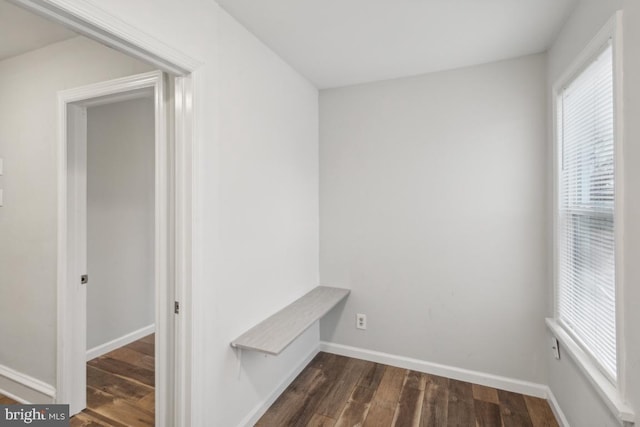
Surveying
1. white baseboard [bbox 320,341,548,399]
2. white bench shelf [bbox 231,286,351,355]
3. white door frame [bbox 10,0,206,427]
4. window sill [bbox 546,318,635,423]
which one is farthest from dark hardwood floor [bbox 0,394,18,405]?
window sill [bbox 546,318,635,423]

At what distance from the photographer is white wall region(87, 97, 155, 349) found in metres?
2.87

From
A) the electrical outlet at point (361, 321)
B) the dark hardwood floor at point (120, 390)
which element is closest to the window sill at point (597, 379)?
the electrical outlet at point (361, 321)

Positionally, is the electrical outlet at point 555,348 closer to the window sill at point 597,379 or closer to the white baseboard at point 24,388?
the window sill at point 597,379

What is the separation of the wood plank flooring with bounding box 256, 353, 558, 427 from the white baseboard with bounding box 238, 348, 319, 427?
3cm

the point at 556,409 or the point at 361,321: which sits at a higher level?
the point at 361,321

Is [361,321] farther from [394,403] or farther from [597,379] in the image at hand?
[597,379]

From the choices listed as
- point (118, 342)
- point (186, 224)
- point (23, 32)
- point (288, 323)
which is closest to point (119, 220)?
point (118, 342)

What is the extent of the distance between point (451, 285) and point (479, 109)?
138 centimetres

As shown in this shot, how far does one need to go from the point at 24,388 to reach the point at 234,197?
2.11 m

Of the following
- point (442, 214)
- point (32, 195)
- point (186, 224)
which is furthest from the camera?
point (442, 214)

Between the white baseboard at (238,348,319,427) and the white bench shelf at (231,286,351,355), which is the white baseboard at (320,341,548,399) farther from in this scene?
the white bench shelf at (231,286,351,355)

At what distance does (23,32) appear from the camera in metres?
1.89

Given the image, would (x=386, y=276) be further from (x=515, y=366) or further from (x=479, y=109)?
(x=479, y=109)

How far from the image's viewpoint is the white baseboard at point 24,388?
206 cm
